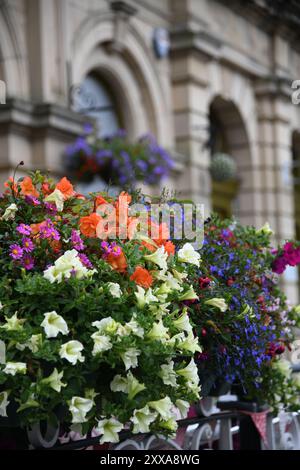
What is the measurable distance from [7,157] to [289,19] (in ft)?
28.2

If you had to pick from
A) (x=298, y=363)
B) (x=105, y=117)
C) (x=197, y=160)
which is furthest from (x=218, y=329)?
(x=197, y=160)

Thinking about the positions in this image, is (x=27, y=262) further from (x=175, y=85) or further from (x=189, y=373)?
(x=175, y=85)

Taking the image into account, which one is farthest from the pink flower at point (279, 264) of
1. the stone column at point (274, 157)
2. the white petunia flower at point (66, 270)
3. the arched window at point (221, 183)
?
the stone column at point (274, 157)

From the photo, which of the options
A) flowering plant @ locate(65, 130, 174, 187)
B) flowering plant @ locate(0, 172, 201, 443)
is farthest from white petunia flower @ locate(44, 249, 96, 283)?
flowering plant @ locate(65, 130, 174, 187)

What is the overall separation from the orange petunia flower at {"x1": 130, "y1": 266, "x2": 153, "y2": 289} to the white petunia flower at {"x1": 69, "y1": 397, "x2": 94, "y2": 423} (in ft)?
1.36

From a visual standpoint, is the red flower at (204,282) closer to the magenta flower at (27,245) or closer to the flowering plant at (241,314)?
the flowering plant at (241,314)

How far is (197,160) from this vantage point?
45.4ft

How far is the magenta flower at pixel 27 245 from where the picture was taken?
2.75 meters

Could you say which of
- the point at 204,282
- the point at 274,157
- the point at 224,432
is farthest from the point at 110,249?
the point at 274,157

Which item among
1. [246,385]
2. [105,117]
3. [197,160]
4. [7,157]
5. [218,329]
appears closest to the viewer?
[218,329]

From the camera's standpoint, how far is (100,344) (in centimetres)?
253

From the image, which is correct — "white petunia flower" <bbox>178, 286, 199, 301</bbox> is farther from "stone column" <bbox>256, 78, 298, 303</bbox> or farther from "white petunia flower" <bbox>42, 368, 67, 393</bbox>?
"stone column" <bbox>256, 78, 298, 303</bbox>
